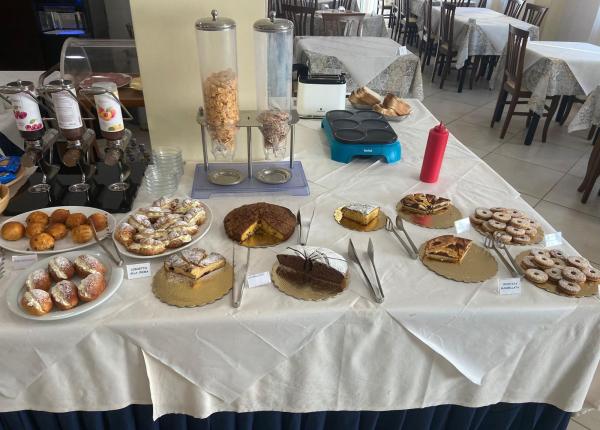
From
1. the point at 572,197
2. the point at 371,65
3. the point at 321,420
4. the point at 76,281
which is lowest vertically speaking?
the point at 572,197

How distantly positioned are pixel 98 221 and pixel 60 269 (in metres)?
0.15

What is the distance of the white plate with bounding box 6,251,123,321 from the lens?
68 cm

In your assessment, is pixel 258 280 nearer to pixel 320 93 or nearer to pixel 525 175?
pixel 320 93

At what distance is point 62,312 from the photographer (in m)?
0.69

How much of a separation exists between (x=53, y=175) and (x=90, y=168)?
9cm

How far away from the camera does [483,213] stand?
1001mm

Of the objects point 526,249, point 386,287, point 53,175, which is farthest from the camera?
point 53,175

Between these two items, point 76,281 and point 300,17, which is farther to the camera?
point 300,17

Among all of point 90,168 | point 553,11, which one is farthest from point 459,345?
point 553,11

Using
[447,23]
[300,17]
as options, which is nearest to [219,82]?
[300,17]

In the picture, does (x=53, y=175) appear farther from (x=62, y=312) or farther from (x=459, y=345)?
(x=459, y=345)

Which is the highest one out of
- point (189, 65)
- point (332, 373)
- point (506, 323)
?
point (189, 65)

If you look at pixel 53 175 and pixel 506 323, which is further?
pixel 53 175

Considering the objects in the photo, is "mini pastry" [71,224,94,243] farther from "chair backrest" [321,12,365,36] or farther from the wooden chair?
"chair backrest" [321,12,365,36]
